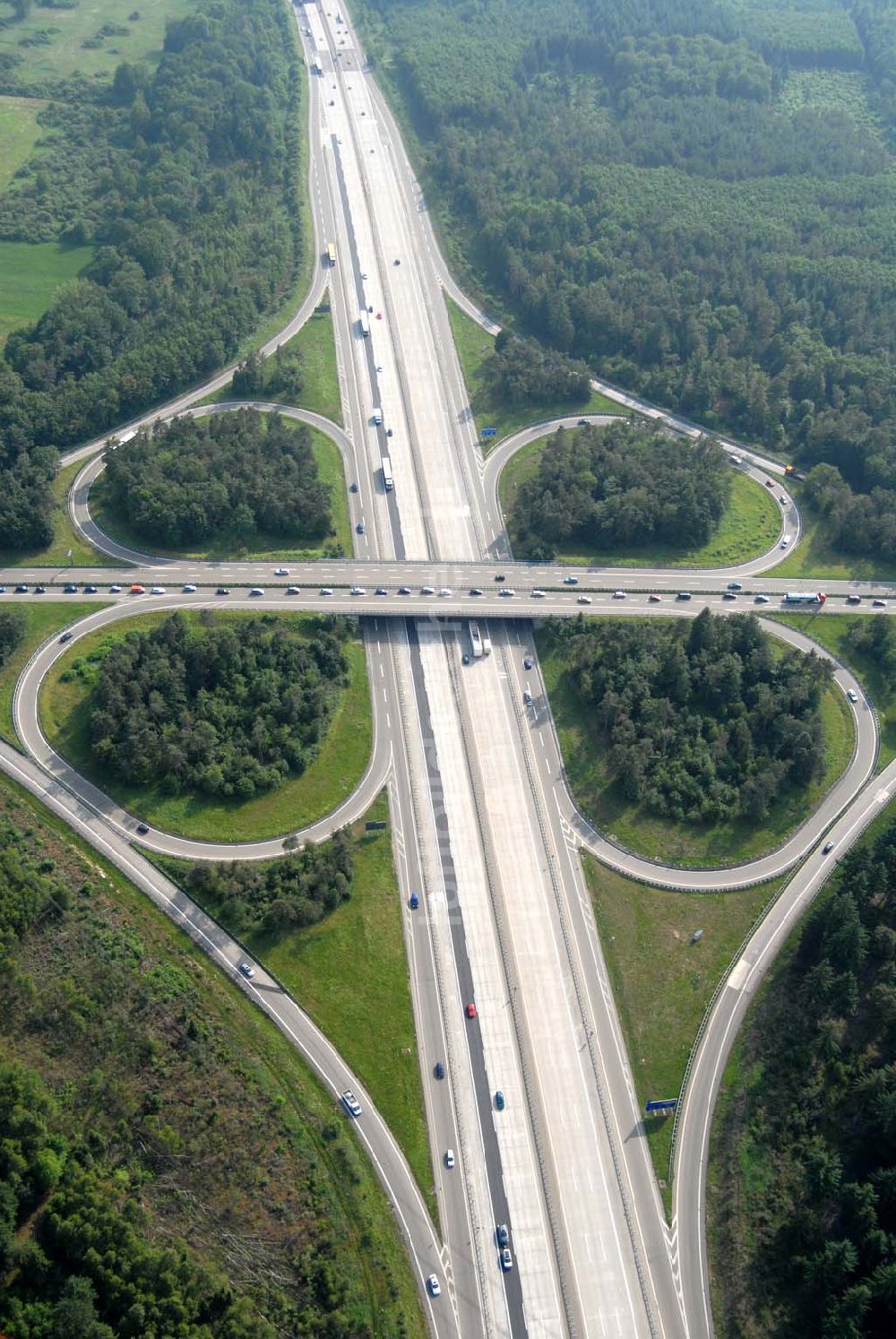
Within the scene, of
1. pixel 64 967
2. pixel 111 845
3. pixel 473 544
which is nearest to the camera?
pixel 64 967

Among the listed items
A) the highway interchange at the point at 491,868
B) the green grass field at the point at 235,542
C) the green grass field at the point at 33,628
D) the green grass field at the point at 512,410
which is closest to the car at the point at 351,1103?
the highway interchange at the point at 491,868

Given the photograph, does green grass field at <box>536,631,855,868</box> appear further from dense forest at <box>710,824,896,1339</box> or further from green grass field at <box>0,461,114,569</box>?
green grass field at <box>0,461,114,569</box>

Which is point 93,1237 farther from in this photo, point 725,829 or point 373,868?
point 725,829

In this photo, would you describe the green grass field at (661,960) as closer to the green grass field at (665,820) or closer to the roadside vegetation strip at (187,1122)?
the green grass field at (665,820)

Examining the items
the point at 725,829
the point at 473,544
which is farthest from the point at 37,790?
the point at 725,829

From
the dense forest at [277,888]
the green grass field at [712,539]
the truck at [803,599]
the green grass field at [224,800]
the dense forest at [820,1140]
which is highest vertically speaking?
the green grass field at [712,539]

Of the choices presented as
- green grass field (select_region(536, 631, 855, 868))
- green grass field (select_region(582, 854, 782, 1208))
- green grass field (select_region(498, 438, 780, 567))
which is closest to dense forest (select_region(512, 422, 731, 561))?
green grass field (select_region(498, 438, 780, 567))
